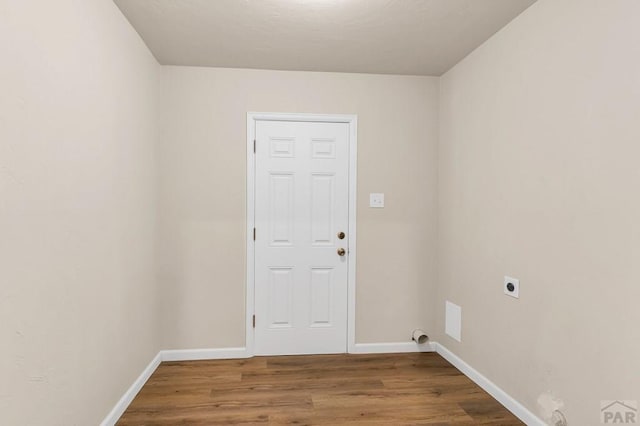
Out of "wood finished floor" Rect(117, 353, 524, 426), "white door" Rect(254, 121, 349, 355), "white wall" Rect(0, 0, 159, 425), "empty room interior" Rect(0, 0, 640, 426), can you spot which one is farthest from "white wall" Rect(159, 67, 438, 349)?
"white wall" Rect(0, 0, 159, 425)

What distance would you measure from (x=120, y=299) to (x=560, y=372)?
256 centimetres

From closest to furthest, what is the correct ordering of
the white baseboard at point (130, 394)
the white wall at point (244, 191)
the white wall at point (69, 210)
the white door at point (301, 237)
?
the white wall at point (69, 210), the white baseboard at point (130, 394), the white wall at point (244, 191), the white door at point (301, 237)

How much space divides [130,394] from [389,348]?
206 cm

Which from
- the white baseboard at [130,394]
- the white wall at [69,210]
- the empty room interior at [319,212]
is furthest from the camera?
the white baseboard at [130,394]

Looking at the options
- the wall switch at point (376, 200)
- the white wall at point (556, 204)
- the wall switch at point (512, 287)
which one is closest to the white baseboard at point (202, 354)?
the wall switch at point (376, 200)

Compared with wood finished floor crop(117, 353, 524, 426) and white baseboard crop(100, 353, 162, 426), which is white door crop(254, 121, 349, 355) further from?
white baseboard crop(100, 353, 162, 426)

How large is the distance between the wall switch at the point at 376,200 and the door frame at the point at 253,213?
0.16 m

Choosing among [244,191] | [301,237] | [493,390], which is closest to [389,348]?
[493,390]

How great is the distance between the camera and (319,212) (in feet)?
10.5

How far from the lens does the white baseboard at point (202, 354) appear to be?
3.01 metres

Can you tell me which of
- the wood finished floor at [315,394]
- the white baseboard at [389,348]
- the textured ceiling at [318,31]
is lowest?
the wood finished floor at [315,394]

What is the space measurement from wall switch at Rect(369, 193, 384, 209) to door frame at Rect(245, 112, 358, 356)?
0.51 ft

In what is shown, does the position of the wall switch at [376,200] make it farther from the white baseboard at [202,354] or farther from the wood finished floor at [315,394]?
the white baseboard at [202,354]

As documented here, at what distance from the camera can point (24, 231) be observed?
1.36 meters
